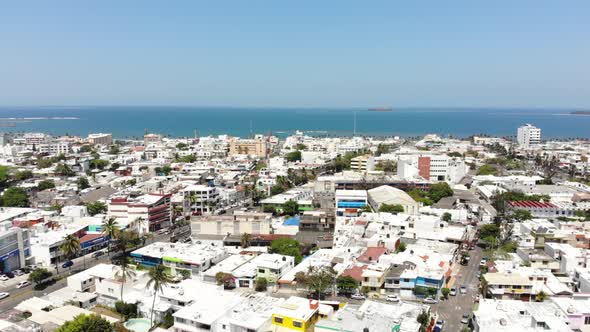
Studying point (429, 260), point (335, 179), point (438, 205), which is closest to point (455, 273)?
point (429, 260)

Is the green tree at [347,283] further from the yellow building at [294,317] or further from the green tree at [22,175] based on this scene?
the green tree at [22,175]

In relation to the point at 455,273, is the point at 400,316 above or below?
above

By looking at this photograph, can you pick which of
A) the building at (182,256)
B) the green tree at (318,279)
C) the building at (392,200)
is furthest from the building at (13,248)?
the building at (392,200)

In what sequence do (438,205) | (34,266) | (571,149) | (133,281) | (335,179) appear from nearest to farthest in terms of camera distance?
(133,281)
(34,266)
(438,205)
(335,179)
(571,149)

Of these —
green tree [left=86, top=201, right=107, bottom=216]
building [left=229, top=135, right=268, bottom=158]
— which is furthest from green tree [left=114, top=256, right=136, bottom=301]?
building [left=229, top=135, right=268, bottom=158]

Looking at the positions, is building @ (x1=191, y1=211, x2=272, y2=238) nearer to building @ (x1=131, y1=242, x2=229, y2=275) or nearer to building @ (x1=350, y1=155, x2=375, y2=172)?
building @ (x1=131, y1=242, x2=229, y2=275)

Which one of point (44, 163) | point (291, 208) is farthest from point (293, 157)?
point (44, 163)

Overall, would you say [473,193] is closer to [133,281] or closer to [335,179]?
[335,179]

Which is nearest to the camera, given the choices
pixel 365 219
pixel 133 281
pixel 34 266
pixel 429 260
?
pixel 133 281
